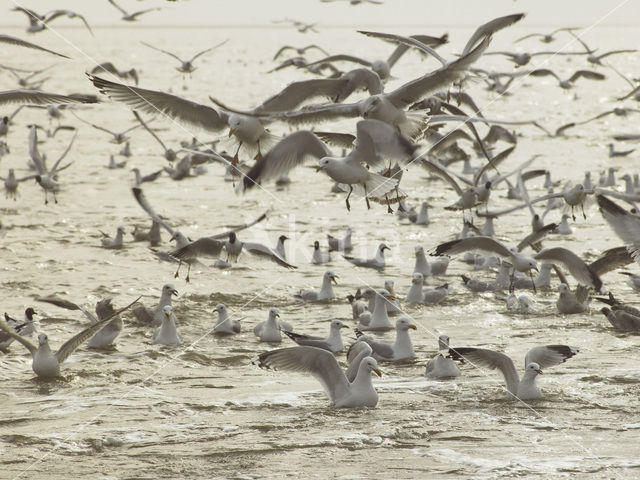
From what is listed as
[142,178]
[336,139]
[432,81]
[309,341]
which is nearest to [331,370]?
[309,341]

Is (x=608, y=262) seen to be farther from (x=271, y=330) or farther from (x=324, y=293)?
(x=271, y=330)

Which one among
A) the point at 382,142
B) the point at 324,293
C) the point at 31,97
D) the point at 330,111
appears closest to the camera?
the point at 330,111

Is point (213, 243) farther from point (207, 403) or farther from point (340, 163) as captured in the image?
point (207, 403)

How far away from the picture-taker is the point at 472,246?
40.2 ft

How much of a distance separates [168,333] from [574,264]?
494cm

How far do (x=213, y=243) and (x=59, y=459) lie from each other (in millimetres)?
5053

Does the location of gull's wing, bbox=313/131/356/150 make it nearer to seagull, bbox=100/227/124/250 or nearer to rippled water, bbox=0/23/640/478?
rippled water, bbox=0/23/640/478

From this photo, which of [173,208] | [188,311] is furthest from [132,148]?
[188,311]

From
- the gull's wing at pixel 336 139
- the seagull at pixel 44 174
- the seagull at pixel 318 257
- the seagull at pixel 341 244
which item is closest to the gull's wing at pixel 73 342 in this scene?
the gull's wing at pixel 336 139

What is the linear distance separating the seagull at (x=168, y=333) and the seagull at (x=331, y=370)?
8.03 feet

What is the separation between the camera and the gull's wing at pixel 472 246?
12.0m

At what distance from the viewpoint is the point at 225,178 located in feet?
77.8

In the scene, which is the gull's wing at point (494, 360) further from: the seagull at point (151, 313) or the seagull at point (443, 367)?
the seagull at point (151, 313)

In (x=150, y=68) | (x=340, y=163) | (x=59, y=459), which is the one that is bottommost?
(x=59, y=459)
